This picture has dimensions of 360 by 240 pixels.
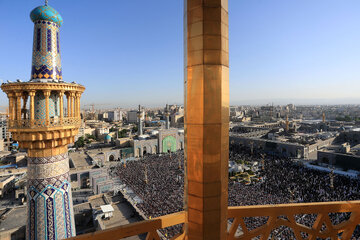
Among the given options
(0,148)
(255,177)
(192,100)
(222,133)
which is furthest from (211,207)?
(0,148)

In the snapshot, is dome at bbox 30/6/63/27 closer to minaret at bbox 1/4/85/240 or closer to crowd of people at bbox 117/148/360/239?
minaret at bbox 1/4/85/240

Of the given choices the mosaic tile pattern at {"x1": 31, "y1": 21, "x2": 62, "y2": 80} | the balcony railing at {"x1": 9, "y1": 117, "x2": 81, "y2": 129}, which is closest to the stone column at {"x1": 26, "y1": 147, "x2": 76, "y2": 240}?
the balcony railing at {"x1": 9, "y1": 117, "x2": 81, "y2": 129}

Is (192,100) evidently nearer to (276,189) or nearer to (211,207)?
(211,207)

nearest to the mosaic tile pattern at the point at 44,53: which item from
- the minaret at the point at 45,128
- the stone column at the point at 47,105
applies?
the minaret at the point at 45,128

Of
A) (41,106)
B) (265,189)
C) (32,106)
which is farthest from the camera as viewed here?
(265,189)

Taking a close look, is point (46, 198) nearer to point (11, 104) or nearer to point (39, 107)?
point (39, 107)

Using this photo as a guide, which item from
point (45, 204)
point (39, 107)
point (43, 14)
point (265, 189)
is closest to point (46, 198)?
point (45, 204)

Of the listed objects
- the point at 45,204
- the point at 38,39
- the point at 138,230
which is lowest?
the point at 45,204
